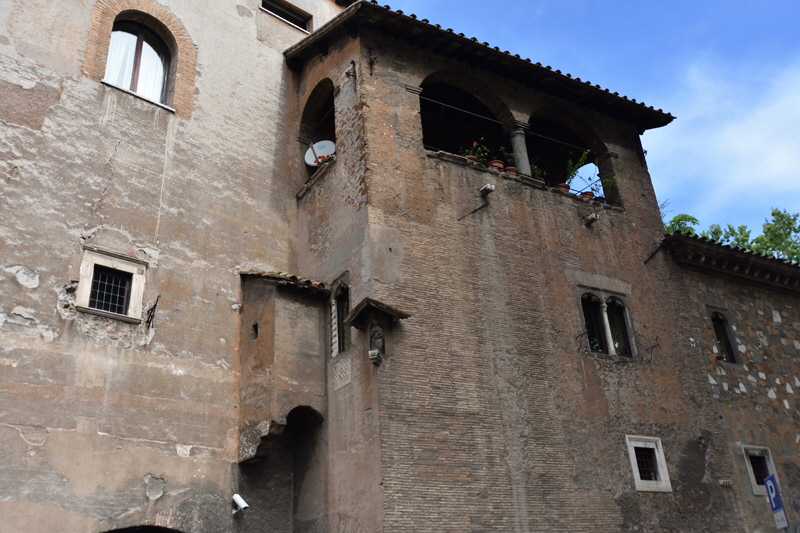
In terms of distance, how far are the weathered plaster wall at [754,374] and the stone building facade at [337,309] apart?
0.21 feet

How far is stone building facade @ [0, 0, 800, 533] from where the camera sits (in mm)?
10344

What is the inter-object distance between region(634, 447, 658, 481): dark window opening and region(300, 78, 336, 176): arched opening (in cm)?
803

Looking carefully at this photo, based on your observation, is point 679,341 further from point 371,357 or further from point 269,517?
point 269,517

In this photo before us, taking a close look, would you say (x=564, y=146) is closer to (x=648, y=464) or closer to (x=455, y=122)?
(x=455, y=122)

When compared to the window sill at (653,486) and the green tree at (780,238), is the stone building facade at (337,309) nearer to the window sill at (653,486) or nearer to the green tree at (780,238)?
the window sill at (653,486)

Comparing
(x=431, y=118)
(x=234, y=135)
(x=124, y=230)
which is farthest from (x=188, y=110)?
(x=431, y=118)

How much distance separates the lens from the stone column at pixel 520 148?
14.4 meters

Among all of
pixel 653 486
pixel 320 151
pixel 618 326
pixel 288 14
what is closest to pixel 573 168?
pixel 618 326

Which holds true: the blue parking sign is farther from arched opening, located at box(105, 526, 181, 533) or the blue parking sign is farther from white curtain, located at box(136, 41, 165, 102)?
white curtain, located at box(136, 41, 165, 102)

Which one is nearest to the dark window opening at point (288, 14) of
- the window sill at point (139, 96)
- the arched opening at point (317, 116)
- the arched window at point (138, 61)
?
the arched opening at point (317, 116)

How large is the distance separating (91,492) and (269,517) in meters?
2.65

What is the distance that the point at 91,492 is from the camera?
9922mm

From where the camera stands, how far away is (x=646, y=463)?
40.5 feet

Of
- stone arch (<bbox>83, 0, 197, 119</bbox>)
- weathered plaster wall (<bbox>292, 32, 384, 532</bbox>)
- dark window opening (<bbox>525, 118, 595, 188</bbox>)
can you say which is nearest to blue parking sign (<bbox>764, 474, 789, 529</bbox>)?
weathered plaster wall (<bbox>292, 32, 384, 532</bbox>)
